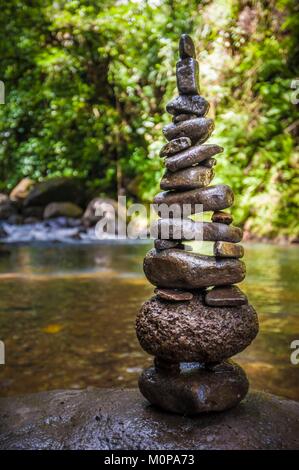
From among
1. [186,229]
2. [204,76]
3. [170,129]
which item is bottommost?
[186,229]

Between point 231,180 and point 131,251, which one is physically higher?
point 231,180

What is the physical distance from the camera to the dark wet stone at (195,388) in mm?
2225

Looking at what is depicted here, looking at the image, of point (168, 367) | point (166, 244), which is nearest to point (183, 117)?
point (166, 244)

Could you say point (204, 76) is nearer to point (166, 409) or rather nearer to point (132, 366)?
point (132, 366)

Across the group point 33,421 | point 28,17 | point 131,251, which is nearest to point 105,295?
point 33,421


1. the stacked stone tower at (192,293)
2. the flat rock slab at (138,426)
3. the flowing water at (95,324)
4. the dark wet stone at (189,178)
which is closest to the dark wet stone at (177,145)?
the stacked stone tower at (192,293)

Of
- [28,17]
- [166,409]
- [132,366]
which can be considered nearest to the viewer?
[166,409]

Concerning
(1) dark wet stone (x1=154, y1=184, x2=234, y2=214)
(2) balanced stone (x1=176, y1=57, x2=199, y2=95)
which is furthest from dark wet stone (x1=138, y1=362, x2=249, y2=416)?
(2) balanced stone (x1=176, y1=57, x2=199, y2=95)

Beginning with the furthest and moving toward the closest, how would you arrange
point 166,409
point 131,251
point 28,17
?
point 28,17 → point 131,251 → point 166,409

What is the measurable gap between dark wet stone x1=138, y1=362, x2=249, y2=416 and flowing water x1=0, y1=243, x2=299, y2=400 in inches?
37.7

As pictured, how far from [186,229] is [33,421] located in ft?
4.45

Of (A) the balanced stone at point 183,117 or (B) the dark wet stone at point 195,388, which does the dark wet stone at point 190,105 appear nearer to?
(A) the balanced stone at point 183,117

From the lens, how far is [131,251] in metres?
11.2

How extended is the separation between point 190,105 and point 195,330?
4.25ft
